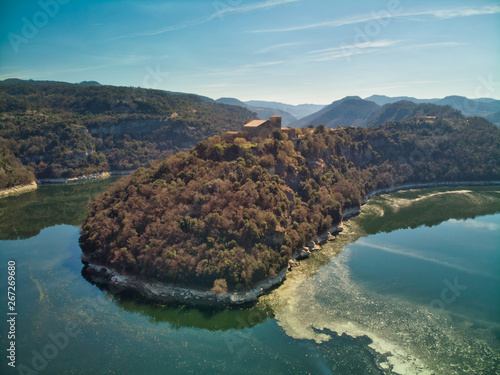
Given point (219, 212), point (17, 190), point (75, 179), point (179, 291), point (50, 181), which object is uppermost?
point (219, 212)

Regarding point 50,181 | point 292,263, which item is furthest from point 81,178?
point 292,263

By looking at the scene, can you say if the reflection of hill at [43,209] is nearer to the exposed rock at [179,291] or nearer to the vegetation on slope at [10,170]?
the vegetation on slope at [10,170]

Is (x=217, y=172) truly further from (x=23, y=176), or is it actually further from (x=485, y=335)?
(x=23, y=176)

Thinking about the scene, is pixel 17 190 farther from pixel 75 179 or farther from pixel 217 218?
pixel 217 218

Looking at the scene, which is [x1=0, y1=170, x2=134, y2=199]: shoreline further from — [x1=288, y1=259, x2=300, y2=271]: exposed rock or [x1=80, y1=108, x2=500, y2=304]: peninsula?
[x1=288, y1=259, x2=300, y2=271]: exposed rock
